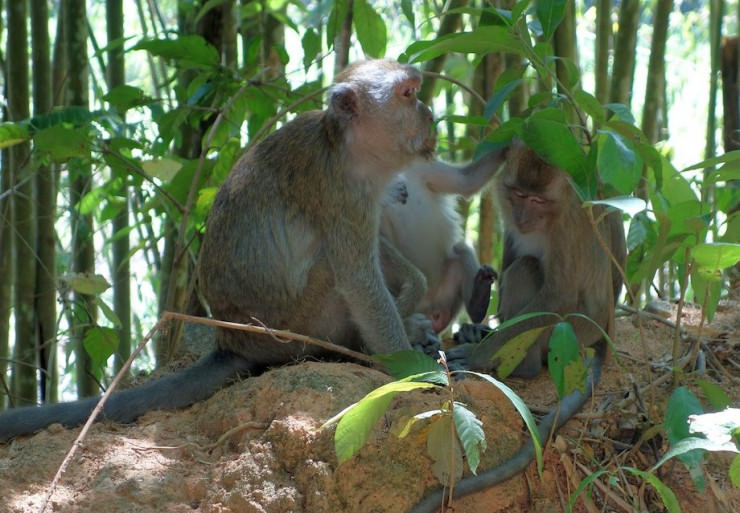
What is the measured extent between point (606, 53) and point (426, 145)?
207cm

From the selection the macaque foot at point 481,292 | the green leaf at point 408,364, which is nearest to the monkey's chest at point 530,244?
the macaque foot at point 481,292

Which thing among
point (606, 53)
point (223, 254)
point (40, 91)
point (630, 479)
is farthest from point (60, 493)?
point (606, 53)

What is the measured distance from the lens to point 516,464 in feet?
13.4

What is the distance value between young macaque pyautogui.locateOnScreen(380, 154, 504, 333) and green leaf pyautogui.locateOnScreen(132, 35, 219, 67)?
1269 millimetres

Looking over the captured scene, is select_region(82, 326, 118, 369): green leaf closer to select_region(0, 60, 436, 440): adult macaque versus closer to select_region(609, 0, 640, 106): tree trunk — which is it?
select_region(0, 60, 436, 440): adult macaque

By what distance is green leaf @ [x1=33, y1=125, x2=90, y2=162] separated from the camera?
505cm

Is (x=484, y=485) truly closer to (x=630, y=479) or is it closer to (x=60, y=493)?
(x=630, y=479)

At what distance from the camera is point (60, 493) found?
3.89m

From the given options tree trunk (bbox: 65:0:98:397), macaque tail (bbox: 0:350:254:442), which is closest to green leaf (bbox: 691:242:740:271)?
macaque tail (bbox: 0:350:254:442)

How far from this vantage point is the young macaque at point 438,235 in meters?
5.75

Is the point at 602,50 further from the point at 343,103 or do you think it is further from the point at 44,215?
the point at 44,215

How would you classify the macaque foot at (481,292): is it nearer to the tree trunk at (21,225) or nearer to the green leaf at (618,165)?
the green leaf at (618,165)

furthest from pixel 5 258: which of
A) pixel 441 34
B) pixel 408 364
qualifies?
pixel 408 364

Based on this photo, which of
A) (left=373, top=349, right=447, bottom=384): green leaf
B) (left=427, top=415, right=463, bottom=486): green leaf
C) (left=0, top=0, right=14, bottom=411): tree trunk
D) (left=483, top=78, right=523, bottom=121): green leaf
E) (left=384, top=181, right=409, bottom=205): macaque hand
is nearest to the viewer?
(left=427, top=415, right=463, bottom=486): green leaf
